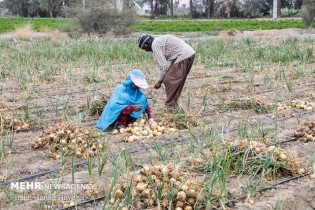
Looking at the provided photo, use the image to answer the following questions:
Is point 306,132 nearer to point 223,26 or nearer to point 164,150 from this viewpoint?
point 164,150

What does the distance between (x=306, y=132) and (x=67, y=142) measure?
2.14 meters

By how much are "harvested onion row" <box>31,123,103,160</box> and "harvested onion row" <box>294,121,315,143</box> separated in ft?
5.91

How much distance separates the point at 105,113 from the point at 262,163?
180cm

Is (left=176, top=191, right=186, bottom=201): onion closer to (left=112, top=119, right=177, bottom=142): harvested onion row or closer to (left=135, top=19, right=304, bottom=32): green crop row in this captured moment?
(left=112, top=119, right=177, bottom=142): harvested onion row

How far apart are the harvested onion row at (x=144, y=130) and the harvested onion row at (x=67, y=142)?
45 centimetres

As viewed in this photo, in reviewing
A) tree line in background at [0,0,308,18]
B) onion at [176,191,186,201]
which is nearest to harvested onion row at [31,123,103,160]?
onion at [176,191,186,201]

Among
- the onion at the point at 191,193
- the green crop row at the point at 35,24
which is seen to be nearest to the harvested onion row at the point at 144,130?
the onion at the point at 191,193

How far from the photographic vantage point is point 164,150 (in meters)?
3.91

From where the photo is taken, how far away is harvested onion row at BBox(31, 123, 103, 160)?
3.84 metres

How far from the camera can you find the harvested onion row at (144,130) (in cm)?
442

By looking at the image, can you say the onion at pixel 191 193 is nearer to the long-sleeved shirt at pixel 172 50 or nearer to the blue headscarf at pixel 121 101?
the blue headscarf at pixel 121 101

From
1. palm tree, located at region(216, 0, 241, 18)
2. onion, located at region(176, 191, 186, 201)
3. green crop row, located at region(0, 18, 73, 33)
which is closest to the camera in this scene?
onion, located at region(176, 191, 186, 201)

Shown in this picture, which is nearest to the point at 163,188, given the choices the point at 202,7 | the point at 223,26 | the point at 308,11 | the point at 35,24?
the point at 308,11

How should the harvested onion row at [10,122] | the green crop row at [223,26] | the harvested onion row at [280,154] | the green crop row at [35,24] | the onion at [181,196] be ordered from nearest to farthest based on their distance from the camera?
the onion at [181,196]
the harvested onion row at [280,154]
the harvested onion row at [10,122]
the green crop row at [35,24]
the green crop row at [223,26]
